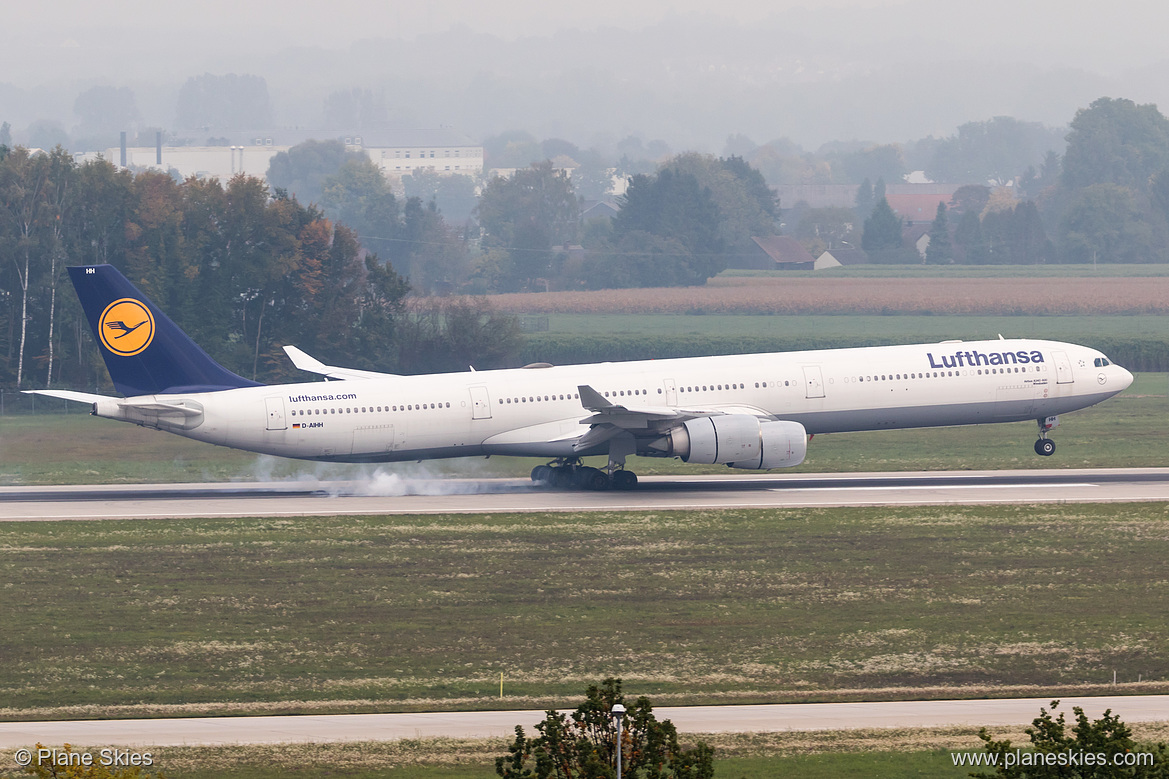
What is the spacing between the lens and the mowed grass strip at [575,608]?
28594 millimetres

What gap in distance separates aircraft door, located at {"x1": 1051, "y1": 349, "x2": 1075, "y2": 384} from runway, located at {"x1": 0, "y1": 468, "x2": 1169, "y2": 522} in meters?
3.66

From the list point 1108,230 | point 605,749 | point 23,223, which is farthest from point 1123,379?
point 1108,230

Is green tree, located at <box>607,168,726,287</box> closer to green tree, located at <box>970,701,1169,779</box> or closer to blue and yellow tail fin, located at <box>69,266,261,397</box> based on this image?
blue and yellow tail fin, located at <box>69,266,261,397</box>

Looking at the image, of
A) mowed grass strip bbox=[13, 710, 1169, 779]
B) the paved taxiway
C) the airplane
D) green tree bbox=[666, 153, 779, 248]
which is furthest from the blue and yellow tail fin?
green tree bbox=[666, 153, 779, 248]

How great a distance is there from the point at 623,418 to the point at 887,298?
83509 millimetres

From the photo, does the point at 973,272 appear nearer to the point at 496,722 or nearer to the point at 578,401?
the point at 578,401

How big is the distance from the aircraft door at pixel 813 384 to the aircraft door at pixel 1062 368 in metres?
9.77

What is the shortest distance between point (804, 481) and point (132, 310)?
25344 mm

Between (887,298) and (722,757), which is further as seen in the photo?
(887,298)

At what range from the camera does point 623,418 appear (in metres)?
49.5

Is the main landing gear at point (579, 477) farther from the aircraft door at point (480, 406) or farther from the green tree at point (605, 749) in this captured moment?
the green tree at point (605, 749)

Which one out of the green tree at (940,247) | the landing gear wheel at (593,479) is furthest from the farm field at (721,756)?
the green tree at (940,247)

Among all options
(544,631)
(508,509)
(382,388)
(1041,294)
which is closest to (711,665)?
(544,631)

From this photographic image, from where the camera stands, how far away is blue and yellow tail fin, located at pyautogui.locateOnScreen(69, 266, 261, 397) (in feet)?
158
